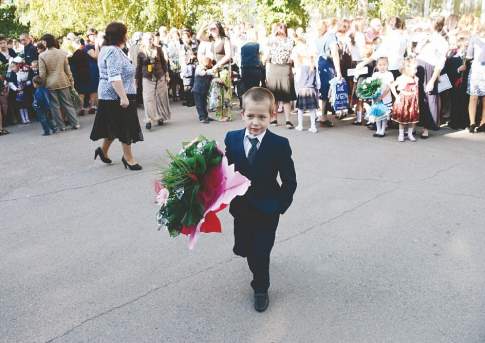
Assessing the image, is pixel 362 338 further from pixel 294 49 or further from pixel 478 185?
pixel 294 49

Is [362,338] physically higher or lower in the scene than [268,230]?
lower

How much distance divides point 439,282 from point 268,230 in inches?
57.7

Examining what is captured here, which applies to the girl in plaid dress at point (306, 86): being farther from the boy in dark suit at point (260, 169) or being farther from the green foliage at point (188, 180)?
the green foliage at point (188, 180)

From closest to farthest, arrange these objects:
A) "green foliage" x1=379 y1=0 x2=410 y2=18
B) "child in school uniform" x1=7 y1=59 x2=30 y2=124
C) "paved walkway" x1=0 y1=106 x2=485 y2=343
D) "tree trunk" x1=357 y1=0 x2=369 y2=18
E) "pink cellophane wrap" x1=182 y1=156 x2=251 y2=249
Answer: "pink cellophane wrap" x1=182 y1=156 x2=251 y2=249 < "paved walkway" x1=0 y1=106 x2=485 y2=343 < "child in school uniform" x1=7 y1=59 x2=30 y2=124 < "tree trunk" x1=357 y1=0 x2=369 y2=18 < "green foliage" x1=379 y1=0 x2=410 y2=18

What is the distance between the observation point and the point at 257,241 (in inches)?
127

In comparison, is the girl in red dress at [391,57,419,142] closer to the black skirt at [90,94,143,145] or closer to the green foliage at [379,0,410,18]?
the black skirt at [90,94,143,145]

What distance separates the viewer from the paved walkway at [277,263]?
3180mm

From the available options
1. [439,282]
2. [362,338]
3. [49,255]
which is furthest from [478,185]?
[49,255]

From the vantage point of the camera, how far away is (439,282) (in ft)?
11.9

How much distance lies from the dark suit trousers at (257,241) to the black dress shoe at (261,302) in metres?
0.03

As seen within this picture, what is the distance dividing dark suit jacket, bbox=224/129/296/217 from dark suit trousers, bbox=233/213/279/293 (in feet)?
0.37

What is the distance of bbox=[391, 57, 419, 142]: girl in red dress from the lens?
7871mm

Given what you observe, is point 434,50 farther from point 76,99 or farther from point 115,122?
point 76,99

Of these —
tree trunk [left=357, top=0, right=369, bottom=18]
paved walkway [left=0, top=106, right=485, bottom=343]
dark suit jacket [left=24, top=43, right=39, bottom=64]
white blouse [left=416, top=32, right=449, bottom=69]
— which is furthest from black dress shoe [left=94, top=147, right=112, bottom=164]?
tree trunk [left=357, top=0, right=369, bottom=18]
